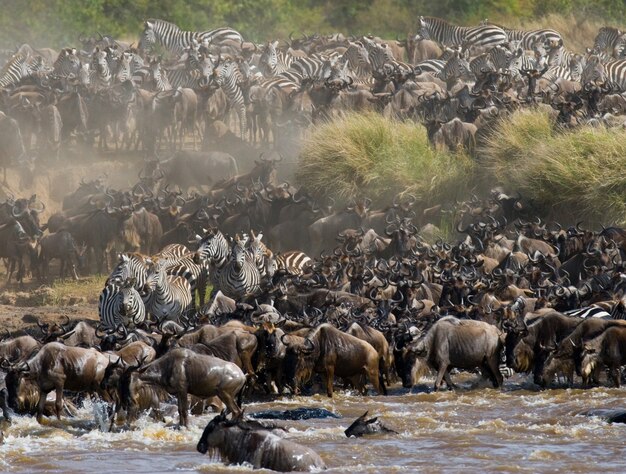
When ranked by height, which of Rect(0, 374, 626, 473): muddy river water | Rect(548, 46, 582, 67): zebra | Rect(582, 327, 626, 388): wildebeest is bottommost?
Rect(0, 374, 626, 473): muddy river water

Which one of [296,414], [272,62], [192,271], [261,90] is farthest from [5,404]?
[272,62]

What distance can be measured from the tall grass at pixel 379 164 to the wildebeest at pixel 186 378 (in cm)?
1088

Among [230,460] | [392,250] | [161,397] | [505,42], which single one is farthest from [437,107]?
[230,460]

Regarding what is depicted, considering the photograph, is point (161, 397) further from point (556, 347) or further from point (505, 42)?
point (505, 42)

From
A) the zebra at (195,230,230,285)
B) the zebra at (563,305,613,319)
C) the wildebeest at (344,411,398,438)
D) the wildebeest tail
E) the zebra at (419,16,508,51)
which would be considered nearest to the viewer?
the wildebeest at (344,411,398,438)

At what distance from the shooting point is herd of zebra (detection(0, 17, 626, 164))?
26.4 meters

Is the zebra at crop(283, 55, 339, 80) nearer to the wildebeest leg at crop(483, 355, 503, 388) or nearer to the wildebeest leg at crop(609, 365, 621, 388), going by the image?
the wildebeest leg at crop(483, 355, 503, 388)

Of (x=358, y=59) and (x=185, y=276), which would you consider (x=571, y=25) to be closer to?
(x=358, y=59)

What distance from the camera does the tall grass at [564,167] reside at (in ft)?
68.4

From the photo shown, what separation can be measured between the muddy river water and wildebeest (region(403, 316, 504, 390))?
1.29 ft

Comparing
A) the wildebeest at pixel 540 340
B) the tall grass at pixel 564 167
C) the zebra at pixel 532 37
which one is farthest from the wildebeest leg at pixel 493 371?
the zebra at pixel 532 37

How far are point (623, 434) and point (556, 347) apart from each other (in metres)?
2.38

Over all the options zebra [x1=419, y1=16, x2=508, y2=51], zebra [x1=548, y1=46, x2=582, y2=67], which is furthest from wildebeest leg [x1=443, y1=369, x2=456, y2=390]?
zebra [x1=419, y1=16, x2=508, y2=51]

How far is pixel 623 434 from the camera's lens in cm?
1230
